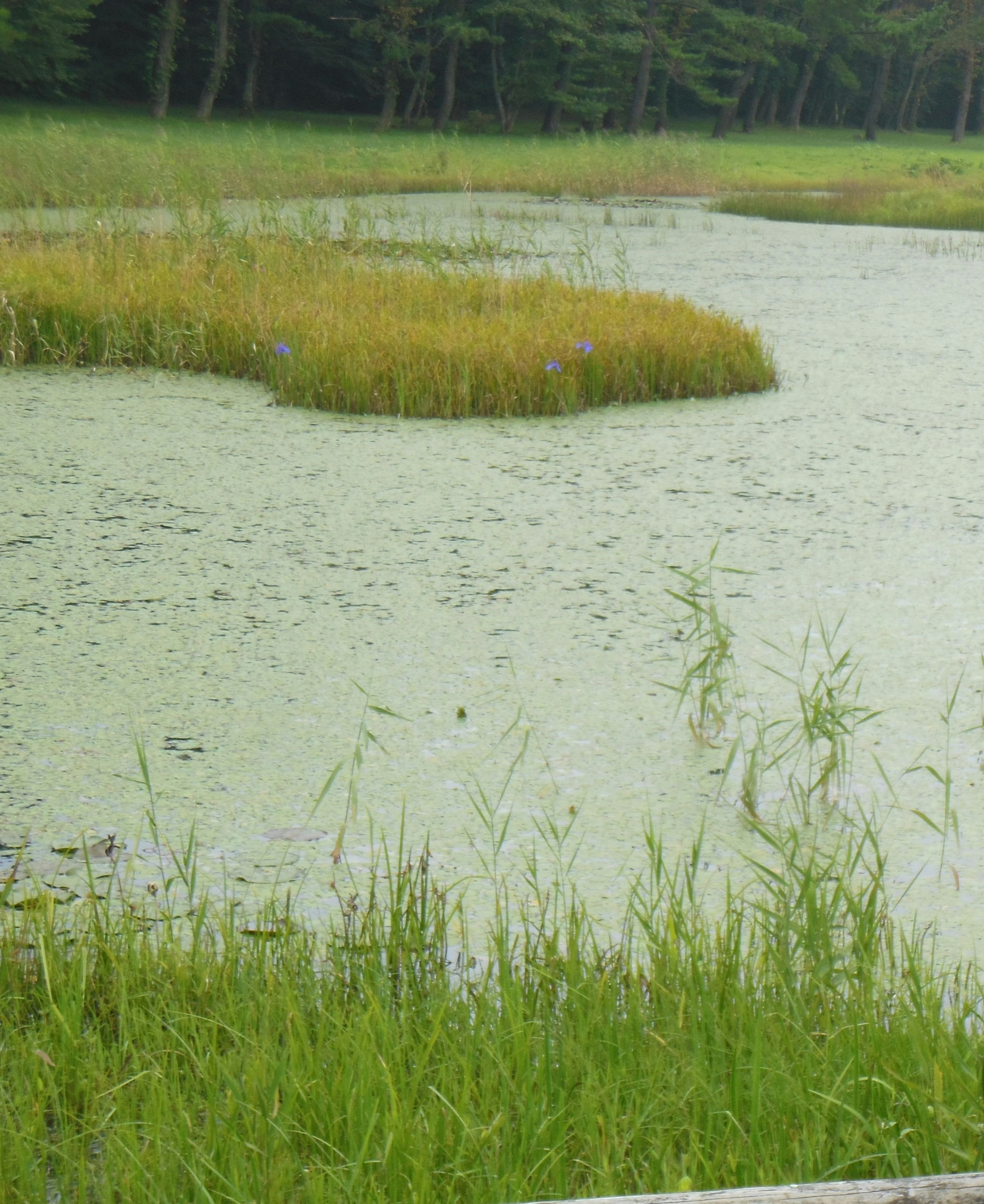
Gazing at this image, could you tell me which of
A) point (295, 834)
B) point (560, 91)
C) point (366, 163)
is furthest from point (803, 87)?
point (295, 834)

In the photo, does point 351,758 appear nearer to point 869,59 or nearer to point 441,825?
point 441,825

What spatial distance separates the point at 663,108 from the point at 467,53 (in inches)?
154

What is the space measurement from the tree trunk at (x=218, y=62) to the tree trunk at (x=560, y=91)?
6348mm

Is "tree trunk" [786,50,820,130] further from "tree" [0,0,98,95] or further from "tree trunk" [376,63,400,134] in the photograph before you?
"tree" [0,0,98,95]

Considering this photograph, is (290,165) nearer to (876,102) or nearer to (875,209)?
(875,209)

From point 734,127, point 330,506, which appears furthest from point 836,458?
point 734,127

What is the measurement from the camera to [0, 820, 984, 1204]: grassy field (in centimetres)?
94

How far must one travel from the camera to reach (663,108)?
83.3 ft

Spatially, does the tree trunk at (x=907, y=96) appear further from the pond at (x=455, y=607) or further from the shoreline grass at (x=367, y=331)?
the pond at (x=455, y=607)

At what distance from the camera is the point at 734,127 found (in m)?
31.9

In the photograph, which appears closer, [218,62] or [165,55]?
[165,55]

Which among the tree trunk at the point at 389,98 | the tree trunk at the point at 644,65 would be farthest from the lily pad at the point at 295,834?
the tree trunk at the point at 644,65

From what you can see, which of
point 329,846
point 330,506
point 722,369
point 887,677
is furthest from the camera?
point 722,369

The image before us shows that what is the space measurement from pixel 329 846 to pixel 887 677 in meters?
0.94
